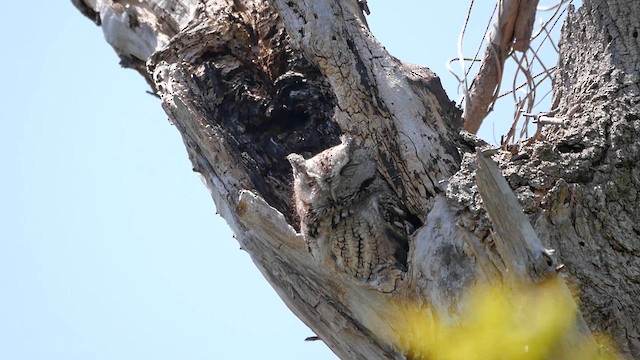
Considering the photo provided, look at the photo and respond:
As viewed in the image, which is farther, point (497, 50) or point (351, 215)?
point (497, 50)

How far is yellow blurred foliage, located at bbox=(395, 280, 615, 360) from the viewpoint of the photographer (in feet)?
5.98

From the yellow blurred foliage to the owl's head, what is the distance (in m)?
0.76

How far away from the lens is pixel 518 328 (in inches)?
73.0

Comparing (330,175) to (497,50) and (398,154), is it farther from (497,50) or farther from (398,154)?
(497,50)

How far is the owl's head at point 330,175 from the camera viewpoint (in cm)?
263

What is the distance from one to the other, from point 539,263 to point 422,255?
42cm

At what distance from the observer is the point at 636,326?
207cm

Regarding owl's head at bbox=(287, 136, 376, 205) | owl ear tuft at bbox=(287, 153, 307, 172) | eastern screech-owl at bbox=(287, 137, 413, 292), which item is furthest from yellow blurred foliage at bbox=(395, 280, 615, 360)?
owl ear tuft at bbox=(287, 153, 307, 172)

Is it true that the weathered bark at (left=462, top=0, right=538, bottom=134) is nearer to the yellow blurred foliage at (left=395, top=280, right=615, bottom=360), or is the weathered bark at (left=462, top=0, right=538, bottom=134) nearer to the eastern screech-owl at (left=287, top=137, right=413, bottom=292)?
the eastern screech-owl at (left=287, top=137, right=413, bottom=292)

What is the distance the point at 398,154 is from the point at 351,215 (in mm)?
338

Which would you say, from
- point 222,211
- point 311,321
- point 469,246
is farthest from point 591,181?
point 222,211

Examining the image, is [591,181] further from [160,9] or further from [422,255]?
[160,9]

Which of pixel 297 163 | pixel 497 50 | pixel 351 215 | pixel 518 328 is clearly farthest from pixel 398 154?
pixel 497 50

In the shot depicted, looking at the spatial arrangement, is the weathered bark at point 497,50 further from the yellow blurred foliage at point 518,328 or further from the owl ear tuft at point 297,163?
the yellow blurred foliage at point 518,328
